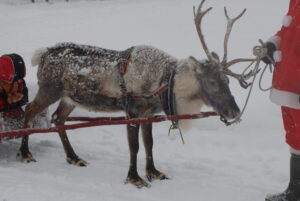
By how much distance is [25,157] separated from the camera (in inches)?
180

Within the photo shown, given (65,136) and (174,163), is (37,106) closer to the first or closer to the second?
(65,136)

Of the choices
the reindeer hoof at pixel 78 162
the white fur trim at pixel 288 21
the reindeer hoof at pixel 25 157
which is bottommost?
the reindeer hoof at pixel 78 162

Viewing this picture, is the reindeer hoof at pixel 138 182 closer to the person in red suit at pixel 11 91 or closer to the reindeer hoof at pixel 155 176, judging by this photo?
the reindeer hoof at pixel 155 176

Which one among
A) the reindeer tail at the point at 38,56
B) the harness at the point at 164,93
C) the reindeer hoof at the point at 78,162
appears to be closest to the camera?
the harness at the point at 164,93

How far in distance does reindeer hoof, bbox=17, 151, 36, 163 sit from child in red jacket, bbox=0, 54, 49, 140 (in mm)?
Answer: 305

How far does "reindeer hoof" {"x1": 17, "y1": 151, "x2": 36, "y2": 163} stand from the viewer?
178 inches

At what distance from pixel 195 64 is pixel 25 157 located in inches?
85.6

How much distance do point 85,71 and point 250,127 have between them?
7.84ft

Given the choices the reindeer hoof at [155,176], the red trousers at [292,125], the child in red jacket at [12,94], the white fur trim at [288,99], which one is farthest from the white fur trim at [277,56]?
the child in red jacket at [12,94]

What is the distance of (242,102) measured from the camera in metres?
6.18

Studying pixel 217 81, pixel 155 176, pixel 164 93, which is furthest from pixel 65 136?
pixel 217 81

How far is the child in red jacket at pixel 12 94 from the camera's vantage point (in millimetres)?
4516

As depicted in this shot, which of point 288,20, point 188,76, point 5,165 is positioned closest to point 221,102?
point 188,76

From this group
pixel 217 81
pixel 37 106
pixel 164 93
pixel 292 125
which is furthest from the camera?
pixel 37 106
